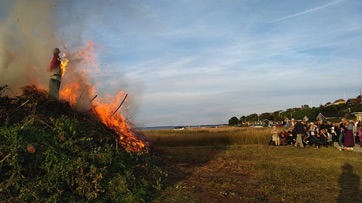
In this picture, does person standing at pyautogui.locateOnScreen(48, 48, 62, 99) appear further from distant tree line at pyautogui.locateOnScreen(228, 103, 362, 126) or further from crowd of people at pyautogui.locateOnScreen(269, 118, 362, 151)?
distant tree line at pyautogui.locateOnScreen(228, 103, 362, 126)

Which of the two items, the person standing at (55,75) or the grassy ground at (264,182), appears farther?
the person standing at (55,75)

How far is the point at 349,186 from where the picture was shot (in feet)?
30.9

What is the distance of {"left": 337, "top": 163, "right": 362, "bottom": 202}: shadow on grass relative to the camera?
8047 mm

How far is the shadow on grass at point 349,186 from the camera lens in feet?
26.4

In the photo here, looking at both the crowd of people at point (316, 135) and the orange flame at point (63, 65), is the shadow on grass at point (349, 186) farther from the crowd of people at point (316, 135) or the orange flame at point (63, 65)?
the orange flame at point (63, 65)

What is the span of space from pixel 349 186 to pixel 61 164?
7507 millimetres

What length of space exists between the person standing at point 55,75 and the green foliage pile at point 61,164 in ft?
4.40

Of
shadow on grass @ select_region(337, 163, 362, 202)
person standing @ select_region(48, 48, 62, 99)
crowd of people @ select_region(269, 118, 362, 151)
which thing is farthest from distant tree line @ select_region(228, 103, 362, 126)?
person standing @ select_region(48, 48, 62, 99)

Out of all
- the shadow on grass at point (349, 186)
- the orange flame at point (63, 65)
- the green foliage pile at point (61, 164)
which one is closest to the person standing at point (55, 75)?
the orange flame at point (63, 65)

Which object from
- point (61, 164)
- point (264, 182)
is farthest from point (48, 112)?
point (264, 182)

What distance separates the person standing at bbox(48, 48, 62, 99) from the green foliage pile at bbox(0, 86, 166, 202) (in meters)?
1.34

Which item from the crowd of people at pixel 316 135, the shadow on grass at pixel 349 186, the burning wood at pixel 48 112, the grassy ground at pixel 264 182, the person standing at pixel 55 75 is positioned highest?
the person standing at pixel 55 75

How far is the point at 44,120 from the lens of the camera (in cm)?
820

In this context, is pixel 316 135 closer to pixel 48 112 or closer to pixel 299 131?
pixel 299 131
